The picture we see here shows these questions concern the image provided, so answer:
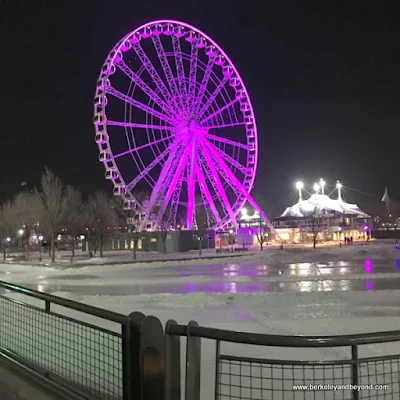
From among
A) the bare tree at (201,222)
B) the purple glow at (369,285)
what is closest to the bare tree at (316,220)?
the bare tree at (201,222)

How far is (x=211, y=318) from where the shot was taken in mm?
11391

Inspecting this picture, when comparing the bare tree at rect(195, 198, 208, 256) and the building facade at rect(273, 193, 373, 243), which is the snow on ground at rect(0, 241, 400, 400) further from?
the building facade at rect(273, 193, 373, 243)

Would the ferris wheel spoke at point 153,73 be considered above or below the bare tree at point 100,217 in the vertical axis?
above

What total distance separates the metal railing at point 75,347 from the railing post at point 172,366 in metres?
0.27

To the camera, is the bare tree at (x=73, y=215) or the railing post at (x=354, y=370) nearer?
the railing post at (x=354, y=370)

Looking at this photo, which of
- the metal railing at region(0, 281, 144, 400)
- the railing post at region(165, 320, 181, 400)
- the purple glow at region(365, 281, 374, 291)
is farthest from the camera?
the purple glow at region(365, 281, 374, 291)

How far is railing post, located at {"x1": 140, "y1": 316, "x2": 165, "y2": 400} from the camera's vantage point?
3803mm

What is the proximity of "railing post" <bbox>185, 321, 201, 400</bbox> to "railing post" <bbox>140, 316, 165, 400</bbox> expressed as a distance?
0.22 meters

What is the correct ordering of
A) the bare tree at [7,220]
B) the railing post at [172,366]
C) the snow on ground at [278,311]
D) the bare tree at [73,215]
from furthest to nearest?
the bare tree at [7,220], the bare tree at [73,215], the snow on ground at [278,311], the railing post at [172,366]

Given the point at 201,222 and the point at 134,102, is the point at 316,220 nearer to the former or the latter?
the point at 201,222

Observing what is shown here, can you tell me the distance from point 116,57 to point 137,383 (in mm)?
35690

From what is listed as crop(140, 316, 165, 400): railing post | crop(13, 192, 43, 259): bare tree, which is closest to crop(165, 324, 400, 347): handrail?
crop(140, 316, 165, 400): railing post

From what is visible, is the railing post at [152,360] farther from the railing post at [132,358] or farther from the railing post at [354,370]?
the railing post at [354,370]

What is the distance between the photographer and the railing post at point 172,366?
3.78m
